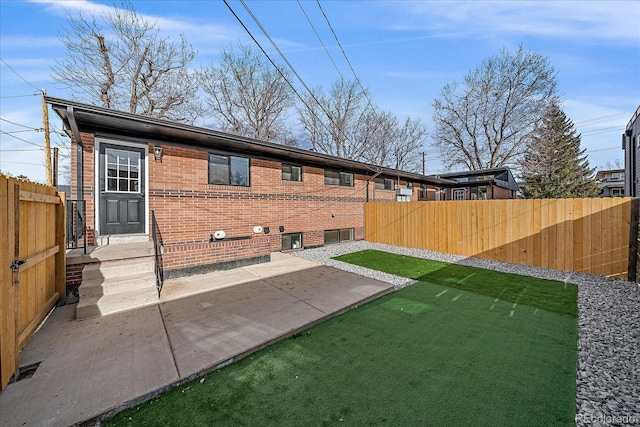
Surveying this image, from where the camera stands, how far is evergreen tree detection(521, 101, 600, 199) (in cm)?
2189

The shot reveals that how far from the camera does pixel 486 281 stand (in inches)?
221

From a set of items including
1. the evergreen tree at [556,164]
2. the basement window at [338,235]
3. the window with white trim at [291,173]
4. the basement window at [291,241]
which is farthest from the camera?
the evergreen tree at [556,164]

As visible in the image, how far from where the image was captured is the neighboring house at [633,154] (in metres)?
11.2

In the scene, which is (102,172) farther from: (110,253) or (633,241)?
(633,241)

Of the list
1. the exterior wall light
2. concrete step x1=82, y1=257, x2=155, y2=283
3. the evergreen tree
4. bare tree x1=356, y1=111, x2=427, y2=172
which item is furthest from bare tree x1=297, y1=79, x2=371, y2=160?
concrete step x1=82, y1=257, x2=155, y2=283

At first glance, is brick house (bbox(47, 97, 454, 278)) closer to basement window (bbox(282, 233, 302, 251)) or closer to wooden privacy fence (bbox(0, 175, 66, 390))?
basement window (bbox(282, 233, 302, 251))

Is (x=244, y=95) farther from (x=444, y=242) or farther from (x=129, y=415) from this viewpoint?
(x=129, y=415)

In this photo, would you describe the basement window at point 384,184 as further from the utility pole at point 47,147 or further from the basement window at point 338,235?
the utility pole at point 47,147

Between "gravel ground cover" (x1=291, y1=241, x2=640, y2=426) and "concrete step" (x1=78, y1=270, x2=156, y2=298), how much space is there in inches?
166

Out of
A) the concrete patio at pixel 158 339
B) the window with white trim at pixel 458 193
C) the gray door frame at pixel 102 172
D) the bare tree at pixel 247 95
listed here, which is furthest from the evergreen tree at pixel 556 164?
the gray door frame at pixel 102 172

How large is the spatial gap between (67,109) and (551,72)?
28225 mm

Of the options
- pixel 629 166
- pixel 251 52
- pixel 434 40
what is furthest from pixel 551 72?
pixel 251 52

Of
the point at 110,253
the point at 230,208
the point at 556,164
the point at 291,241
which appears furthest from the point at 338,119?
the point at 110,253

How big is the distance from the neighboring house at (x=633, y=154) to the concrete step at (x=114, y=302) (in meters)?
18.0
